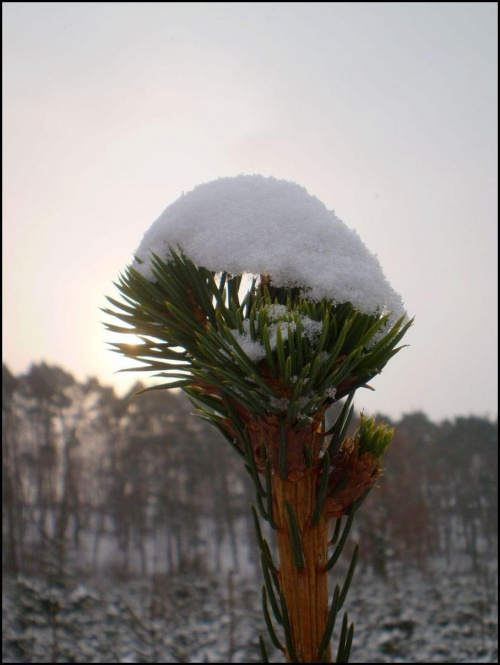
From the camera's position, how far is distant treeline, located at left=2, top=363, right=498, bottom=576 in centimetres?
2783

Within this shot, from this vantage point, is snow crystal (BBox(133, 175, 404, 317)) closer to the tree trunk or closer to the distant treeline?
the tree trunk

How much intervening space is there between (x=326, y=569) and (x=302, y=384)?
1.17 feet

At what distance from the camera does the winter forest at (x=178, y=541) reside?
10922 mm

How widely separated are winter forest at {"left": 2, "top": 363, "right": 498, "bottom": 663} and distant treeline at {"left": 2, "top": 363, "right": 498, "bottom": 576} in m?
0.12

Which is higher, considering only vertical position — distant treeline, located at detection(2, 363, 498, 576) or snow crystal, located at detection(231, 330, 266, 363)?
snow crystal, located at detection(231, 330, 266, 363)

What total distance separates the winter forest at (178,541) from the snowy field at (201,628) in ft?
0.18

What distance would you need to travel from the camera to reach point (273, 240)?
3.42 ft

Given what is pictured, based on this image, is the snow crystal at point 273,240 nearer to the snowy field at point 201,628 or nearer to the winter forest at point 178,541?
the snowy field at point 201,628

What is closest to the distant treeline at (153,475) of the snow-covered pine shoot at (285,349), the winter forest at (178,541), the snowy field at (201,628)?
the winter forest at (178,541)

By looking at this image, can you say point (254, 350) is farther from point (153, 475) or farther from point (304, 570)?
point (153, 475)

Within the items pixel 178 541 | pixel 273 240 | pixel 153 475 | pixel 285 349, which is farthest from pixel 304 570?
pixel 153 475

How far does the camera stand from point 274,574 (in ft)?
3.23

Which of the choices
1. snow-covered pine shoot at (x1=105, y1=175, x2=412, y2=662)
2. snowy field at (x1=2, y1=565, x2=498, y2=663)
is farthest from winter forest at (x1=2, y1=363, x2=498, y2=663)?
snow-covered pine shoot at (x1=105, y1=175, x2=412, y2=662)

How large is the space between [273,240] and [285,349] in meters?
0.23
